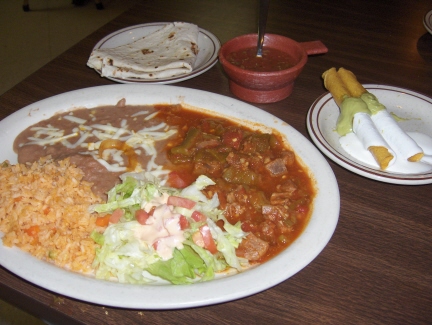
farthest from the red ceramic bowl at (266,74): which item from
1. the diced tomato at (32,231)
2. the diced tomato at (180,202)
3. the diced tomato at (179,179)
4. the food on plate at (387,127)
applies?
the diced tomato at (32,231)

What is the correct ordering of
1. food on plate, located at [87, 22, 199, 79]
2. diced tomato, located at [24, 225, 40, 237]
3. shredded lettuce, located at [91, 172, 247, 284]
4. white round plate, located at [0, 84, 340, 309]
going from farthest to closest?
food on plate, located at [87, 22, 199, 79] < diced tomato, located at [24, 225, 40, 237] < shredded lettuce, located at [91, 172, 247, 284] < white round plate, located at [0, 84, 340, 309]

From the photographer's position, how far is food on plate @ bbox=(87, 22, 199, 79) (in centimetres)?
299

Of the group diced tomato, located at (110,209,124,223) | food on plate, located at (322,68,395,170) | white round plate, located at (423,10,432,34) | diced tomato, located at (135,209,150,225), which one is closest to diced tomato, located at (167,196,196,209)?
diced tomato, located at (135,209,150,225)

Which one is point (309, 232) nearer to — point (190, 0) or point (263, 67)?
point (263, 67)

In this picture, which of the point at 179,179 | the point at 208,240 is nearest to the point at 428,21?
the point at 179,179

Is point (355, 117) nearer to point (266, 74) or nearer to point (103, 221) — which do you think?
point (266, 74)

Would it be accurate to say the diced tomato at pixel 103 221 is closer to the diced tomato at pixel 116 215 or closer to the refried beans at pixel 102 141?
the diced tomato at pixel 116 215

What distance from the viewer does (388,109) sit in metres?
2.77

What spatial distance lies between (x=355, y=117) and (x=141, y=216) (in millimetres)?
1403

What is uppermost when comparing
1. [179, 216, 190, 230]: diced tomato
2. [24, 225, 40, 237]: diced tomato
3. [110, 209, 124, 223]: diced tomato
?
[179, 216, 190, 230]: diced tomato

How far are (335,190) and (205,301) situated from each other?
2.87 ft

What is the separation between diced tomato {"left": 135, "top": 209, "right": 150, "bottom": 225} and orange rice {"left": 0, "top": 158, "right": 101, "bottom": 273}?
23 centimetres

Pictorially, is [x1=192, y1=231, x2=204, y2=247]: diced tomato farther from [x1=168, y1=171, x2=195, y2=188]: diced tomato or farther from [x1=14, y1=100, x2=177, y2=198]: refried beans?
[x1=14, y1=100, x2=177, y2=198]: refried beans

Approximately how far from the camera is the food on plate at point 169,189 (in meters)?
1.78
